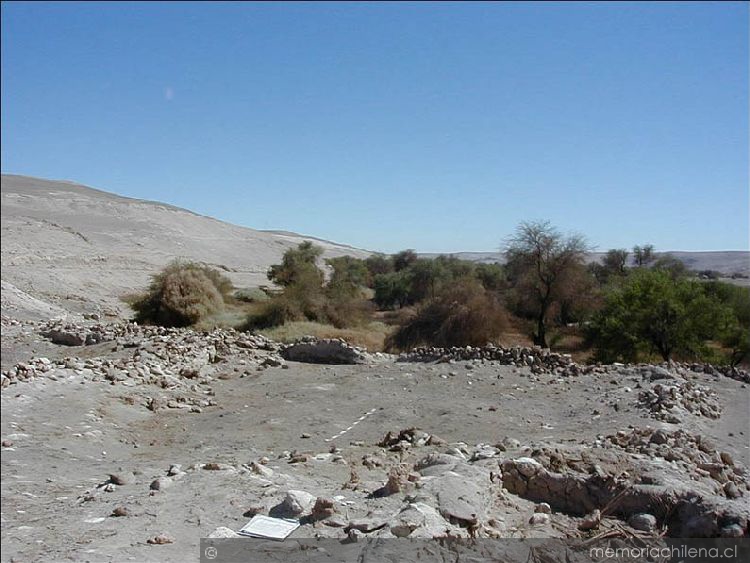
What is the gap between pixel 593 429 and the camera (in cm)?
920

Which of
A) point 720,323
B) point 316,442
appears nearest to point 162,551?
point 316,442

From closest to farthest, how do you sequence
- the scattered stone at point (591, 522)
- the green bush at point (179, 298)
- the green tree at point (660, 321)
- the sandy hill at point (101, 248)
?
the scattered stone at point (591, 522) < the sandy hill at point (101, 248) < the green tree at point (660, 321) < the green bush at point (179, 298)

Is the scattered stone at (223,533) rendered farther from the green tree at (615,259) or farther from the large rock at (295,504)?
the green tree at (615,259)

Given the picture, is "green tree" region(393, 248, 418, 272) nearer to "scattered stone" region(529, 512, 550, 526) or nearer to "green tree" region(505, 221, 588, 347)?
"green tree" region(505, 221, 588, 347)

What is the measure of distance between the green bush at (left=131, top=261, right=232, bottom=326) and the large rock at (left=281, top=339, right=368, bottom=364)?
Answer: 193 inches

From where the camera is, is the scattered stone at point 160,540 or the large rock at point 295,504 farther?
the large rock at point 295,504

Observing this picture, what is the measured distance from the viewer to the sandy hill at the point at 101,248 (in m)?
9.36

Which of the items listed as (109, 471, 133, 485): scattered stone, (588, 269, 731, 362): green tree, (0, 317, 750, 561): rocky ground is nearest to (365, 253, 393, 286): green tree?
(588, 269, 731, 362): green tree

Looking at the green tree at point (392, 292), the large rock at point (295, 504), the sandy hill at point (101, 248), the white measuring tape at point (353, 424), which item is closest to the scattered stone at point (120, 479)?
the large rock at point (295, 504)

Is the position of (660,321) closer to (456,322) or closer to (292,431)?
(456,322)

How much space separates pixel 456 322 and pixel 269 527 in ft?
49.8

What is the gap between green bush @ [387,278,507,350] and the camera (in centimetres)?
1925

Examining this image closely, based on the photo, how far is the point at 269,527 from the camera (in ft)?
15.3

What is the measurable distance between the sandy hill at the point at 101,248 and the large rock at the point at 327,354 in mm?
3972
